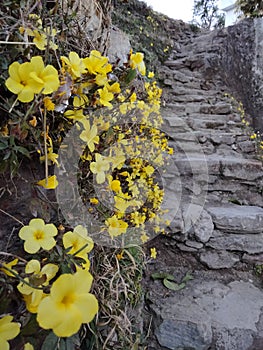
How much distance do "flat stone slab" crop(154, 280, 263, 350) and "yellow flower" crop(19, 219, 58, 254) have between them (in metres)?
0.97

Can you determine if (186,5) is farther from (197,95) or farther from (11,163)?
(11,163)

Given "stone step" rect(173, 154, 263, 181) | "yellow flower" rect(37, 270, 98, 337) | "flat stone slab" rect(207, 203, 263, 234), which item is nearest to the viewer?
"yellow flower" rect(37, 270, 98, 337)

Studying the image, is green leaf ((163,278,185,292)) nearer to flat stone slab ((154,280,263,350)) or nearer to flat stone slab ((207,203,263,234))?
flat stone slab ((154,280,263,350))

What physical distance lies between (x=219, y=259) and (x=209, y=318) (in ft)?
1.53

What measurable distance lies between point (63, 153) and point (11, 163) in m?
0.14

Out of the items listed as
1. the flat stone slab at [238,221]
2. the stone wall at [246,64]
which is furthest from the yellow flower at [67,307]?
the stone wall at [246,64]

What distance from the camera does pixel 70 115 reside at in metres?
0.50

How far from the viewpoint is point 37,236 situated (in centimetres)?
41

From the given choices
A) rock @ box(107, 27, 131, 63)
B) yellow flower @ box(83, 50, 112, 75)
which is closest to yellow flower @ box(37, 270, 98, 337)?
yellow flower @ box(83, 50, 112, 75)

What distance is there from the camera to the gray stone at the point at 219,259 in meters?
1.61

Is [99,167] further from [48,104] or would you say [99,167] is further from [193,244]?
[193,244]

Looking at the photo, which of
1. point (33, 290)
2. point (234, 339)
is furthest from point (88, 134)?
point (234, 339)

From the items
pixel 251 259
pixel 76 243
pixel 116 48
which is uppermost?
pixel 116 48

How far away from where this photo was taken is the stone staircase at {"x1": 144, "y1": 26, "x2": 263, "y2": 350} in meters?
1.18
